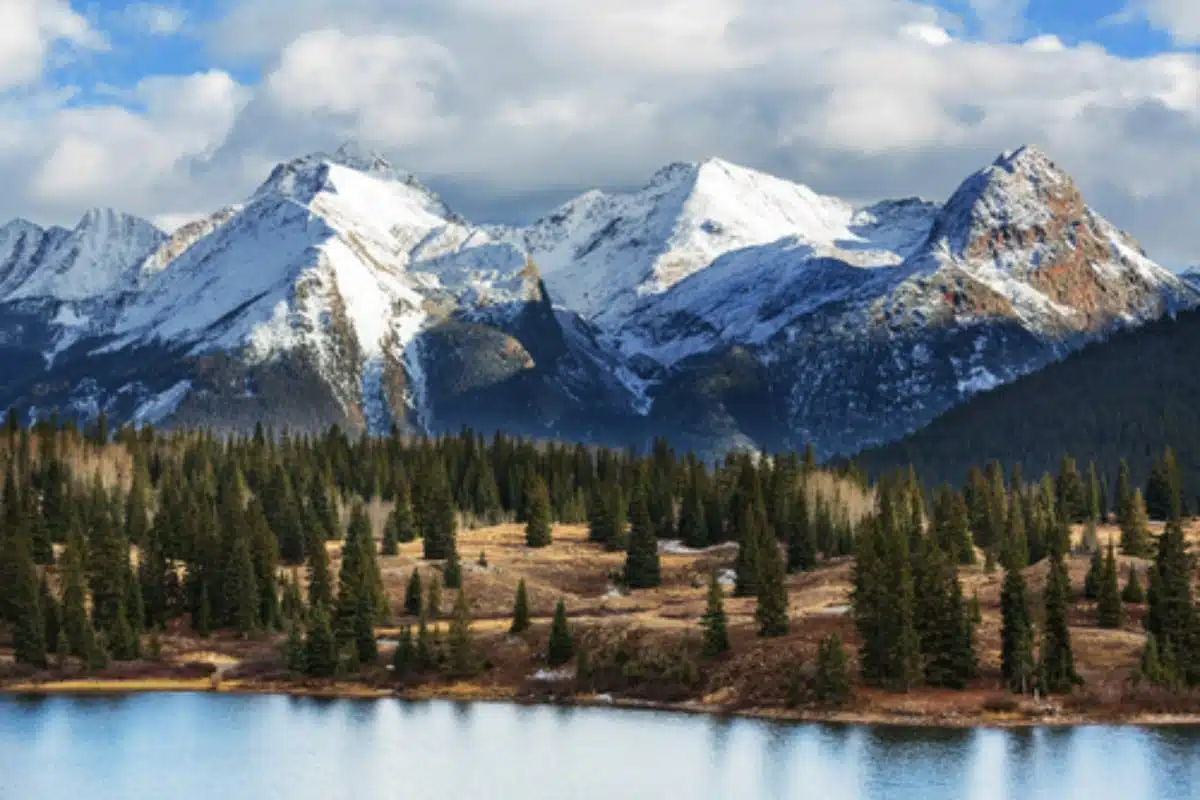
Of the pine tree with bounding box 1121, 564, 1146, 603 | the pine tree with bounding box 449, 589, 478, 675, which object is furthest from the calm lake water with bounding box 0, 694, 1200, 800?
the pine tree with bounding box 1121, 564, 1146, 603

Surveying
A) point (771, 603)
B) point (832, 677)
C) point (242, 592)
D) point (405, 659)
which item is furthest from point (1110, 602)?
point (242, 592)

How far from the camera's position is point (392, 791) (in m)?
124

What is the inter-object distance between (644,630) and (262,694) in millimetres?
33627

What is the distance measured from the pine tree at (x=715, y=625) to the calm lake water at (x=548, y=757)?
36.3 ft

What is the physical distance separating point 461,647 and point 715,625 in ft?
74.9

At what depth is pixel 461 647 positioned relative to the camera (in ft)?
561

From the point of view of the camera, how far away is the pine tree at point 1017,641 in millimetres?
151500

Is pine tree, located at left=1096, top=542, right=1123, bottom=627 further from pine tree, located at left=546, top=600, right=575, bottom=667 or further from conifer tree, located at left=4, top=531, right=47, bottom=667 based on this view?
conifer tree, located at left=4, top=531, right=47, bottom=667

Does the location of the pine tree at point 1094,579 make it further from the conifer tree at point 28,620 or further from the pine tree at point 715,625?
the conifer tree at point 28,620

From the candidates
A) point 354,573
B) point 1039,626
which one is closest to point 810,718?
point 1039,626

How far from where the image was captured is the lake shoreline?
147 m

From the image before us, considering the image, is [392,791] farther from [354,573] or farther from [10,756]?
[354,573]

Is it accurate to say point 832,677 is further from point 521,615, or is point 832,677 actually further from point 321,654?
point 321,654

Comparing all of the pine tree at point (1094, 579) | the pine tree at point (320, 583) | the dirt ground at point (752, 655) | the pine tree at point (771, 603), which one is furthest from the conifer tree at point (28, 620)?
the pine tree at point (1094, 579)
